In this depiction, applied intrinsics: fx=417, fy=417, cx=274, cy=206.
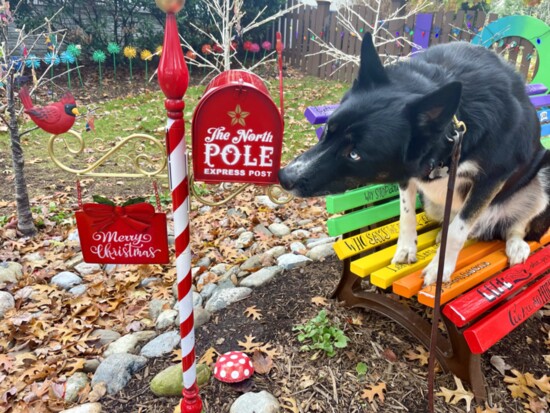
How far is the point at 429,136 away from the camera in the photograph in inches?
70.5

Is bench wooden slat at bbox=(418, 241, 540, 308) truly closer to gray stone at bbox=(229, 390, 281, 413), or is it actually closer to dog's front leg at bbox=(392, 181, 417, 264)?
dog's front leg at bbox=(392, 181, 417, 264)

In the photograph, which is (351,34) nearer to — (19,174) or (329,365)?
(19,174)

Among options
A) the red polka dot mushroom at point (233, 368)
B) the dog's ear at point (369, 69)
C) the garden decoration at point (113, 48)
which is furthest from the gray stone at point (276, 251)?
the garden decoration at point (113, 48)

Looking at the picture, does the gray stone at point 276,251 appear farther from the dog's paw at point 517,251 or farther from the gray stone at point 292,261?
the dog's paw at point 517,251

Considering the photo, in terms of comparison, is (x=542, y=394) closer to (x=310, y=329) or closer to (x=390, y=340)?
(x=390, y=340)

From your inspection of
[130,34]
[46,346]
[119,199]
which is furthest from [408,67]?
[130,34]

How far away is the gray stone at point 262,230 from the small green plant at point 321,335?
1569 millimetres

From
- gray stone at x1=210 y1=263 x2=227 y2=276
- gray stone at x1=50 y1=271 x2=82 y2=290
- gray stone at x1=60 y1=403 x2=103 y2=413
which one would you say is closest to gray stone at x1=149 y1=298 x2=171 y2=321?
gray stone at x1=210 y1=263 x2=227 y2=276

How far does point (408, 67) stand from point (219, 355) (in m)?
1.95

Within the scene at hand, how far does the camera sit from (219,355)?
101 inches

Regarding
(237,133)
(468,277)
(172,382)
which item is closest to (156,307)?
(172,382)

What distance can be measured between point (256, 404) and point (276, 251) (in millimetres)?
1680

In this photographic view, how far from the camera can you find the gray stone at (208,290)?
326cm

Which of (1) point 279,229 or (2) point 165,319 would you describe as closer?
(2) point 165,319
